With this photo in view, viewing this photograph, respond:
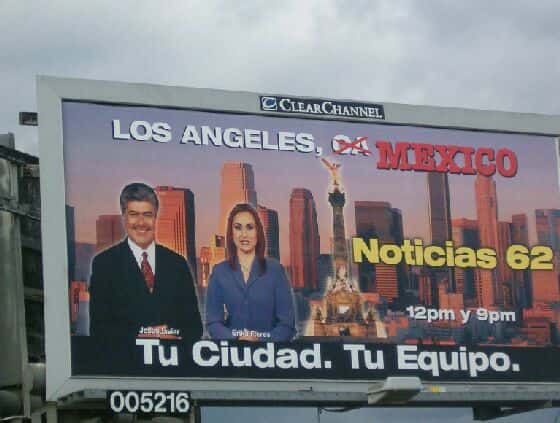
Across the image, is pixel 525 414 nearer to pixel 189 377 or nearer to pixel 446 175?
pixel 446 175

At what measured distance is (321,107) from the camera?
2531cm

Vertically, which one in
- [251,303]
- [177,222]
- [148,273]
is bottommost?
[251,303]

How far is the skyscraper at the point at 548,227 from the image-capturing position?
26.1 metres

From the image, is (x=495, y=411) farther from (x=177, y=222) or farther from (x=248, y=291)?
(x=177, y=222)

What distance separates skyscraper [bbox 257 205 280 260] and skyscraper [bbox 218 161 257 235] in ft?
0.62

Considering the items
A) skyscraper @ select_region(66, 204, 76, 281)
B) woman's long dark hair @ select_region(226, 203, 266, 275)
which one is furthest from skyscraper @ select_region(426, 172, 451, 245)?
skyscraper @ select_region(66, 204, 76, 281)

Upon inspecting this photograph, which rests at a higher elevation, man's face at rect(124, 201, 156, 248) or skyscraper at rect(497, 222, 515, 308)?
man's face at rect(124, 201, 156, 248)

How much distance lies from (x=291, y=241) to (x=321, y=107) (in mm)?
2325

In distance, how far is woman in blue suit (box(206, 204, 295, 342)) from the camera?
2377cm

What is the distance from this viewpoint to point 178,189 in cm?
2402

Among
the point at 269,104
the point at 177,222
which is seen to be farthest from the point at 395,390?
the point at 269,104

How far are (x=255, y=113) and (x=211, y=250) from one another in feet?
7.84

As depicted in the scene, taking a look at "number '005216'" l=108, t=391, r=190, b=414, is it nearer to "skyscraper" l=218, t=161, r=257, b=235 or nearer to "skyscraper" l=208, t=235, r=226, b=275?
"skyscraper" l=208, t=235, r=226, b=275

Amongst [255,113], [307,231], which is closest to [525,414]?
[307,231]
